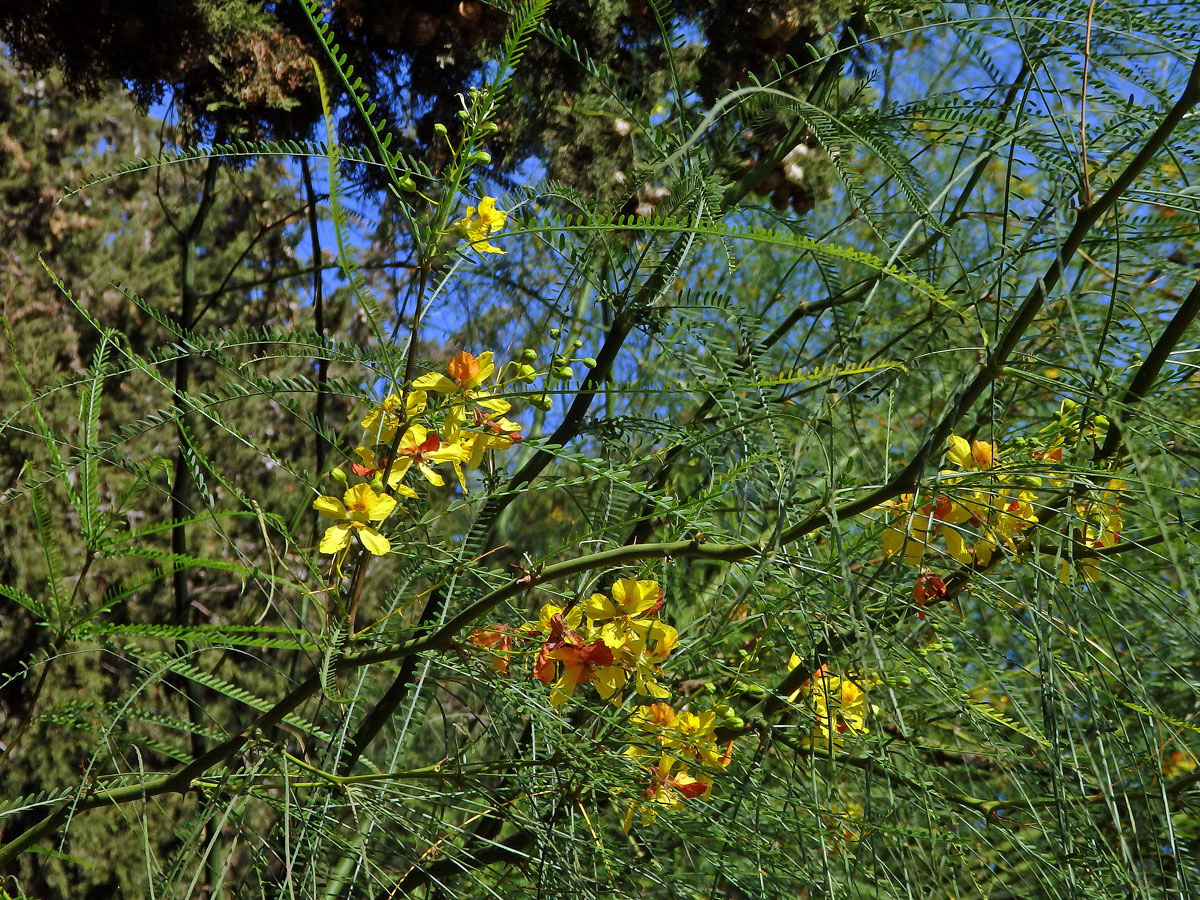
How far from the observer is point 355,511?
20.5 inches

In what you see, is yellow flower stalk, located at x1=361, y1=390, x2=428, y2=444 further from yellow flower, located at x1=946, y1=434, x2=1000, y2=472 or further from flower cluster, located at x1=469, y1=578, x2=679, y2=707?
yellow flower, located at x1=946, y1=434, x2=1000, y2=472

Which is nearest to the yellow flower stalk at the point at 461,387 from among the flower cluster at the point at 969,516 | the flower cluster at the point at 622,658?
the flower cluster at the point at 622,658

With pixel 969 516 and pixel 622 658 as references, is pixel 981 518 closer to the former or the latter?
pixel 969 516

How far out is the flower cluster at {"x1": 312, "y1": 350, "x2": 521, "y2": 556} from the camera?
1.66ft

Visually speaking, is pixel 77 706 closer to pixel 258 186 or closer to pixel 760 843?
pixel 760 843

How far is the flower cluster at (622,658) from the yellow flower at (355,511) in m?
0.09

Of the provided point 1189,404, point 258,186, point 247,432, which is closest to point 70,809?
point 1189,404

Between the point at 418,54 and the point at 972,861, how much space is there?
1.04 m

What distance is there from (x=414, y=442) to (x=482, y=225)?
0.14 meters

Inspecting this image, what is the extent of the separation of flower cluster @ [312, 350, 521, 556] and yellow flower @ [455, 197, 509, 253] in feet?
0.25

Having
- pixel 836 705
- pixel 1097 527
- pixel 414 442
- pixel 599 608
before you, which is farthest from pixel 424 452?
pixel 1097 527

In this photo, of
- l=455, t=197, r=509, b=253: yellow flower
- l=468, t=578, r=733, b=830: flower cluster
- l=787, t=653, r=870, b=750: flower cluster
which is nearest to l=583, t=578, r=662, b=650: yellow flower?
l=468, t=578, r=733, b=830: flower cluster

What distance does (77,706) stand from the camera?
1.98ft

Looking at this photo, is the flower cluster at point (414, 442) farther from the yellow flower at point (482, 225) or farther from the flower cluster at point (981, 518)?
the flower cluster at point (981, 518)
